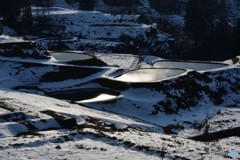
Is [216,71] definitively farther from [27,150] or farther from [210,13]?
[210,13]

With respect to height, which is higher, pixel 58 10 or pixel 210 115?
pixel 58 10

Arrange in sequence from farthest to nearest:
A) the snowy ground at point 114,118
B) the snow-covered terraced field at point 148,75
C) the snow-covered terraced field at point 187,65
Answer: the snow-covered terraced field at point 187,65 → the snow-covered terraced field at point 148,75 → the snowy ground at point 114,118

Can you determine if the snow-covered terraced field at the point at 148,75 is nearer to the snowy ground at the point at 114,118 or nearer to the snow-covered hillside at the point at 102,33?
the snowy ground at the point at 114,118

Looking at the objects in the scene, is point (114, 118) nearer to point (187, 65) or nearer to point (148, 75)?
point (148, 75)

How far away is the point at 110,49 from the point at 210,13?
65.0ft

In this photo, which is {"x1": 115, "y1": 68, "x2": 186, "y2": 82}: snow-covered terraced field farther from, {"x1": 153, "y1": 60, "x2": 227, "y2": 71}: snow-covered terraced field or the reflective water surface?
the reflective water surface

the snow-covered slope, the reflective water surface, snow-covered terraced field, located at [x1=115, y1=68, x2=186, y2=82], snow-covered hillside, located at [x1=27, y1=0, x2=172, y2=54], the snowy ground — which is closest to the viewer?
the snow-covered slope

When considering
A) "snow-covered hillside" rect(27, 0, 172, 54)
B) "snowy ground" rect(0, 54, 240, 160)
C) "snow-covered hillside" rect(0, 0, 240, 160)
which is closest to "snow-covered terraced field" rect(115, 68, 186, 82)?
"snow-covered hillside" rect(0, 0, 240, 160)

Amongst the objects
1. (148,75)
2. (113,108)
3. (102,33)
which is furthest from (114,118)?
(102,33)

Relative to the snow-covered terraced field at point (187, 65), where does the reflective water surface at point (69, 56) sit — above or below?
above

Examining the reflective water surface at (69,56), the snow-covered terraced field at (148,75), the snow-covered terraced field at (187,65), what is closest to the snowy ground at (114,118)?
the snow-covered terraced field at (148,75)

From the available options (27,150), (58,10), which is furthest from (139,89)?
(58,10)

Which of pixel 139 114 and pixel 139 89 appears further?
pixel 139 89

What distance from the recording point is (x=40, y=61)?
3525cm
